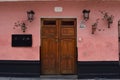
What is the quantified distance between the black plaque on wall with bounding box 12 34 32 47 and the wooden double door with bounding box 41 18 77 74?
2.04 ft

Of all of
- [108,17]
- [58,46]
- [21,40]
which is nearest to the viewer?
Answer: [108,17]

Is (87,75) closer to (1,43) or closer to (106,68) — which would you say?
(106,68)

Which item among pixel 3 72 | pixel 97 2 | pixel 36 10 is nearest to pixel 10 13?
pixel 36 10

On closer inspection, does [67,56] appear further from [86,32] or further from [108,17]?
[108,17]

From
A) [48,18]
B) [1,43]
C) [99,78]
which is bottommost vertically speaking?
[99,78]

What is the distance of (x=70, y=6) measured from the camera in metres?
17.8

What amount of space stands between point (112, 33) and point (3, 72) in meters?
5.37

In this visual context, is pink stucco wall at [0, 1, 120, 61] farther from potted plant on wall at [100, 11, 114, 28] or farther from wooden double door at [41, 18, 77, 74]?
wooden double door at [41, 18, 77, 74]


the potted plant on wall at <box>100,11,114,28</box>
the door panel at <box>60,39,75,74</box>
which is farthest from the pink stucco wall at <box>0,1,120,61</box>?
the door panel at <box>60,39,75,74</box>

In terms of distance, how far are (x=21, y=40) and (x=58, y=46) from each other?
1.74 metres

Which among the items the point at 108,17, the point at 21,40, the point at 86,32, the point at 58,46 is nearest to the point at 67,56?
the point at 58,46

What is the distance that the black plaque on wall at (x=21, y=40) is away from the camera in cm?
1777

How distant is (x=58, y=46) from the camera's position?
17938 mm

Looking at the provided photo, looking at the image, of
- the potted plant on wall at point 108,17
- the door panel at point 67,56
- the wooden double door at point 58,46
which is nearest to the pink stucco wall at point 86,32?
the potted plant on wall at point 108,17
